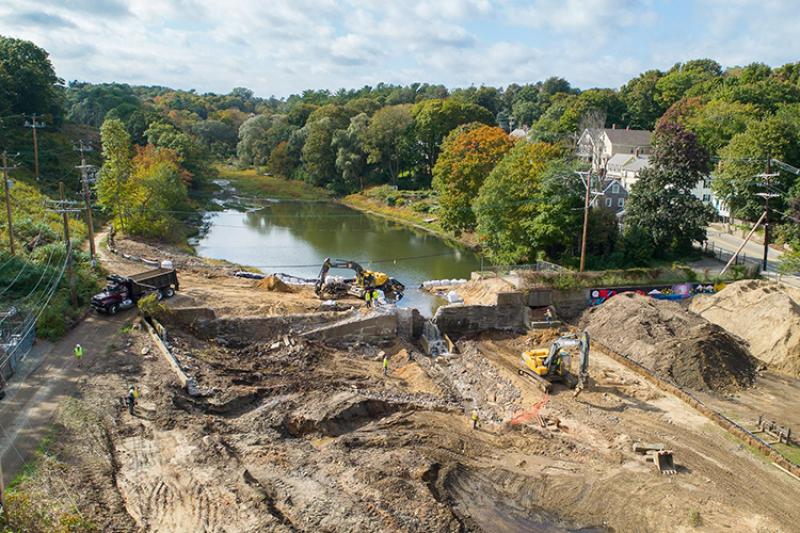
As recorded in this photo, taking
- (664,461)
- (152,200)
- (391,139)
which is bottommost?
(664,461)

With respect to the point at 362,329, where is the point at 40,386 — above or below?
above

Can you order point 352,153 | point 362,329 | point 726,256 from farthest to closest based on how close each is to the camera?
point 352,153 < point 726,256 < point 362,329

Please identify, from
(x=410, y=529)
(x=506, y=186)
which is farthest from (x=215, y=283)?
(x=410, y=529)

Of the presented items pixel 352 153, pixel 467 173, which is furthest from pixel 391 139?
pixel 467 173

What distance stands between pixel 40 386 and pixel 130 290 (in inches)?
315

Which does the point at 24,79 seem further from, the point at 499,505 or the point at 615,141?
the point at 615,141

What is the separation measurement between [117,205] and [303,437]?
30914 mm

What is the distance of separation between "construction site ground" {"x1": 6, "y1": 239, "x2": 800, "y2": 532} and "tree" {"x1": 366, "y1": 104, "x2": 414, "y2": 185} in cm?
5251

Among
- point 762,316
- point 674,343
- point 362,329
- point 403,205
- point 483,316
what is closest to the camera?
point 674,343

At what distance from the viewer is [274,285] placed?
31.5m

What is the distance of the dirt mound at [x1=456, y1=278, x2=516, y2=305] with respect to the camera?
30.6 metres

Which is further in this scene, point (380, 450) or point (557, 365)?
point (557, 365)

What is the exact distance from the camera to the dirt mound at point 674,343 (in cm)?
2238

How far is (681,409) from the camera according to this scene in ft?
67.8
